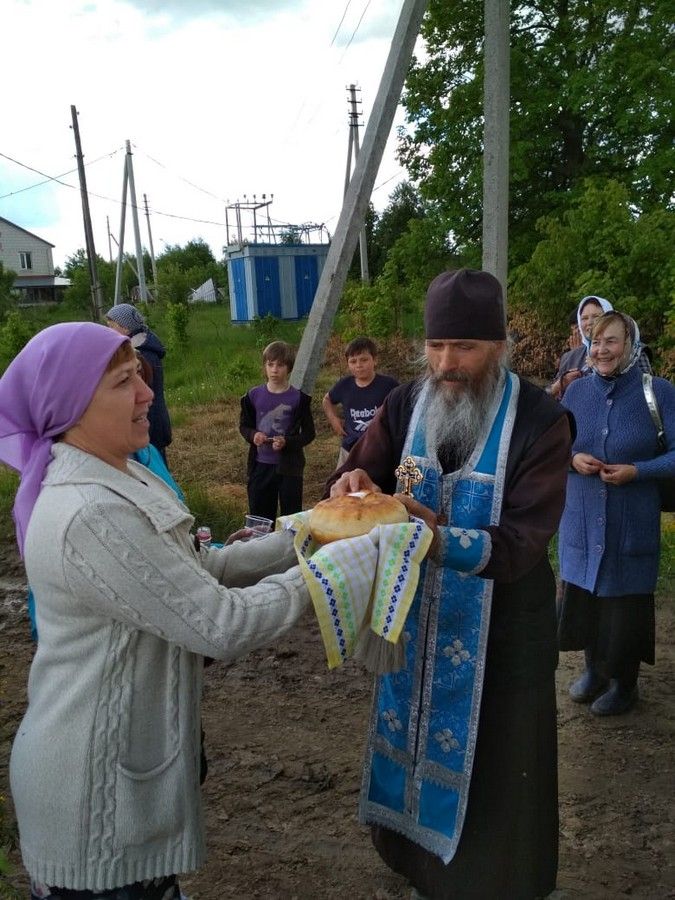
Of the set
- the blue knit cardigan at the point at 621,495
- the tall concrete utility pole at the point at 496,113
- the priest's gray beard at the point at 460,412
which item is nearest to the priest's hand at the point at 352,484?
the priest's gray beard at the point at 460,412

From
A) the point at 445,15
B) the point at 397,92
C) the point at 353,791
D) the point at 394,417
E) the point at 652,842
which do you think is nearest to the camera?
the point at 394,417

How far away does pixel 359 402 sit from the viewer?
626 cm

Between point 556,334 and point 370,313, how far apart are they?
524 cm

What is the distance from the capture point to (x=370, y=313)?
17031mm

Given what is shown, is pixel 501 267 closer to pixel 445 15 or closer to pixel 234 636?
pixel 234 636

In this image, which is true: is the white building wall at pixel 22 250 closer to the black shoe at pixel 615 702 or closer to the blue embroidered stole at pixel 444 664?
the black shoe at pixel 615 702

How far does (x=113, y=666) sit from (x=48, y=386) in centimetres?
62

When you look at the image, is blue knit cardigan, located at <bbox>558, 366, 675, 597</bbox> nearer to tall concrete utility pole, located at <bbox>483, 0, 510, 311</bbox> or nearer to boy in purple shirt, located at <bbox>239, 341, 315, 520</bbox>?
boy in purple shirt, located at <bbox>239, 341, 315, 520</bbox>

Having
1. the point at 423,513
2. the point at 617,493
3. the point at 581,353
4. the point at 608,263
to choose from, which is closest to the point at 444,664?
the point at 423,513

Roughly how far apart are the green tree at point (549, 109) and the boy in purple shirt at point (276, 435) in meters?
12.4

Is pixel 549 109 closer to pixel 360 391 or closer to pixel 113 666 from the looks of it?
pixel 360 391

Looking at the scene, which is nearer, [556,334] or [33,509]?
[33,509]

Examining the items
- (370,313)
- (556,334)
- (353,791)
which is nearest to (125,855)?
(353,791)

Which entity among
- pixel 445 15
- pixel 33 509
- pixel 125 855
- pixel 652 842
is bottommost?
pixel 652 842
